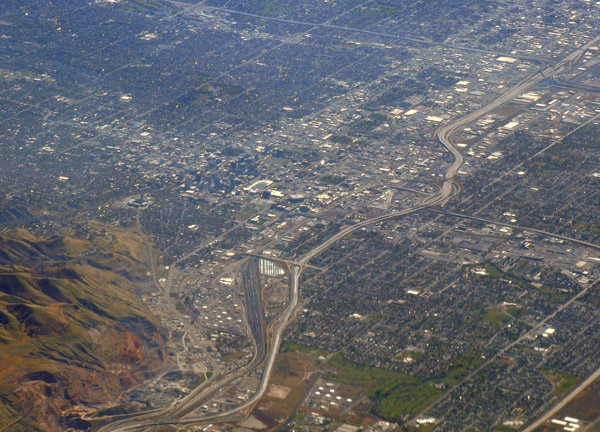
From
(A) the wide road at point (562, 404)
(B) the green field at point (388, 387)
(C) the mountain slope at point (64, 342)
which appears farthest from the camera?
(B) the green field at point (388, 387)

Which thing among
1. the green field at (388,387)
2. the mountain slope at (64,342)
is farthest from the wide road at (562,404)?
the mountain slope at (64,342)

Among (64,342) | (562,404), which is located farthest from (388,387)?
(64,342)

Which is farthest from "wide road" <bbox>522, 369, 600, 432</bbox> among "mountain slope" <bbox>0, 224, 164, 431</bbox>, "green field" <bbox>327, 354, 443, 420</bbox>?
"mountain slope" <bbox>0, 224, 164, 431</bbox>

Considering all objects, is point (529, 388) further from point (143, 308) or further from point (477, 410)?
point (143, 308)

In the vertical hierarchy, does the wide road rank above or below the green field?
above

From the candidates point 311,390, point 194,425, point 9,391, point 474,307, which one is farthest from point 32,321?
point 474,307

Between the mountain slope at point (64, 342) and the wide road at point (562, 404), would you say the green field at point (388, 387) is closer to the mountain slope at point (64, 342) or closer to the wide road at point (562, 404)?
the wide road at point (562, 404)

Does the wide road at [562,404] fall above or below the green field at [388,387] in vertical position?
above

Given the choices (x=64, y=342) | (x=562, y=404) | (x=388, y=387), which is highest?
(x=64, y=342)

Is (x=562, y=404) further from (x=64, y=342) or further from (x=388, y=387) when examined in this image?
(x=64, y=342)

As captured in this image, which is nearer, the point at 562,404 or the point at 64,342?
the point at 562,404

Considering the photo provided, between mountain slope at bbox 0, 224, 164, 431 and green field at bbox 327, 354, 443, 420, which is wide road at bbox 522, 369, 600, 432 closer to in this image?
green field at bbox 327, 354, 443, 420
